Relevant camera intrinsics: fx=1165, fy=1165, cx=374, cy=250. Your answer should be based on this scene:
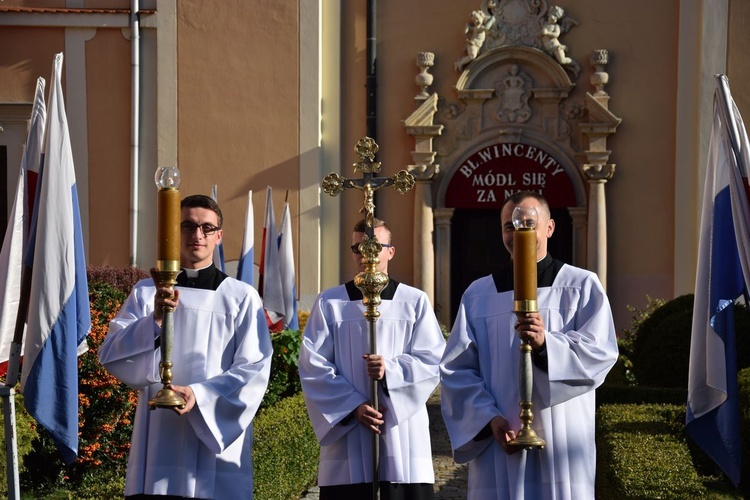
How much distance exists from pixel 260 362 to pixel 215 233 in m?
0.59

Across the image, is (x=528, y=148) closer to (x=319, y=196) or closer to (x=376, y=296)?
(x=319, y=196)

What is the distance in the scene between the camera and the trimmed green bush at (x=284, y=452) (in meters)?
6.88

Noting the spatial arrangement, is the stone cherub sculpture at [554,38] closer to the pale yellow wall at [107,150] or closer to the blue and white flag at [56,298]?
the pale yellow wall at [107,150]

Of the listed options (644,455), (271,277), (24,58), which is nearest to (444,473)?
(644,455)

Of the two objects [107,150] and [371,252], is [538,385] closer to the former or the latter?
[371,252]

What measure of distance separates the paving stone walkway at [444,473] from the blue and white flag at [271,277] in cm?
234

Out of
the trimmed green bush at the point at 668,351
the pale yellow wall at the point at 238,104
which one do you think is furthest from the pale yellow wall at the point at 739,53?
the pale yellow wall at the point at 238,104

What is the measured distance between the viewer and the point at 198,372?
195 inches

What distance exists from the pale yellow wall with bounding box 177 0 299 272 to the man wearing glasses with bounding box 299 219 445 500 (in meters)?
9.65

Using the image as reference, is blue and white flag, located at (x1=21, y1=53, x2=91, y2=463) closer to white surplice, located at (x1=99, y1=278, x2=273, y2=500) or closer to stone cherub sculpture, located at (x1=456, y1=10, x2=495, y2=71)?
white surplice, located at (x1=99, y1=278, x2=273, y2=500)

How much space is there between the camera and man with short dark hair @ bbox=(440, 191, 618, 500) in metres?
4.69

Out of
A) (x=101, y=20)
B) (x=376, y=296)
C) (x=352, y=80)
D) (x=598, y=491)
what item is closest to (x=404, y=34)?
(x=352, y=80)

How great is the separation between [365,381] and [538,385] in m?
1.17

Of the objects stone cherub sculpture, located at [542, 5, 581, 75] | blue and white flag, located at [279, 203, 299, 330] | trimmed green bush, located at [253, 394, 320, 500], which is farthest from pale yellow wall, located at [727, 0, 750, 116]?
trimmed green bush, located at [253, 394, 320, 500]
